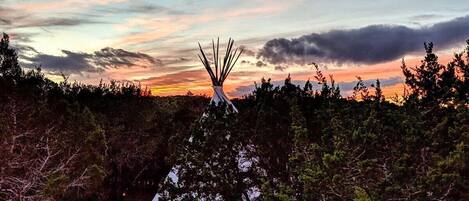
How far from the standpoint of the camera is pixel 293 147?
19.2 metres

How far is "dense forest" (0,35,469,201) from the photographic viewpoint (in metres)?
16.2

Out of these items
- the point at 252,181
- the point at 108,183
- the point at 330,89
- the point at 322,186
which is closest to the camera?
the point at 322,186

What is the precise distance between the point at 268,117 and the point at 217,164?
80.9 inches

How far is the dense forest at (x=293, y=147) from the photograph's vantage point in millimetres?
16203

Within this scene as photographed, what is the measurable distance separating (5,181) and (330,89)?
10.9 meters

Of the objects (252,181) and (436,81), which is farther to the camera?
(436,81)

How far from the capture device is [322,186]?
1581 centimetres

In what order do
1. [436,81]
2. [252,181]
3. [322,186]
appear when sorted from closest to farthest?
[322,186]
[252,181]
[436,81]

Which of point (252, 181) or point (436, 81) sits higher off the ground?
point (436, 81)

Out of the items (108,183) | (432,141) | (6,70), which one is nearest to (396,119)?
(432,141)

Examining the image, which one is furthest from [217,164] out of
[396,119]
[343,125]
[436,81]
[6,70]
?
[6,70]

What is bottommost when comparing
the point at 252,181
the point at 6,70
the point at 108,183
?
the point at 108,183

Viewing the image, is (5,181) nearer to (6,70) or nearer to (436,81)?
(6,70)

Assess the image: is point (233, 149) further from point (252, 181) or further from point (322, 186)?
point (322, 186)
